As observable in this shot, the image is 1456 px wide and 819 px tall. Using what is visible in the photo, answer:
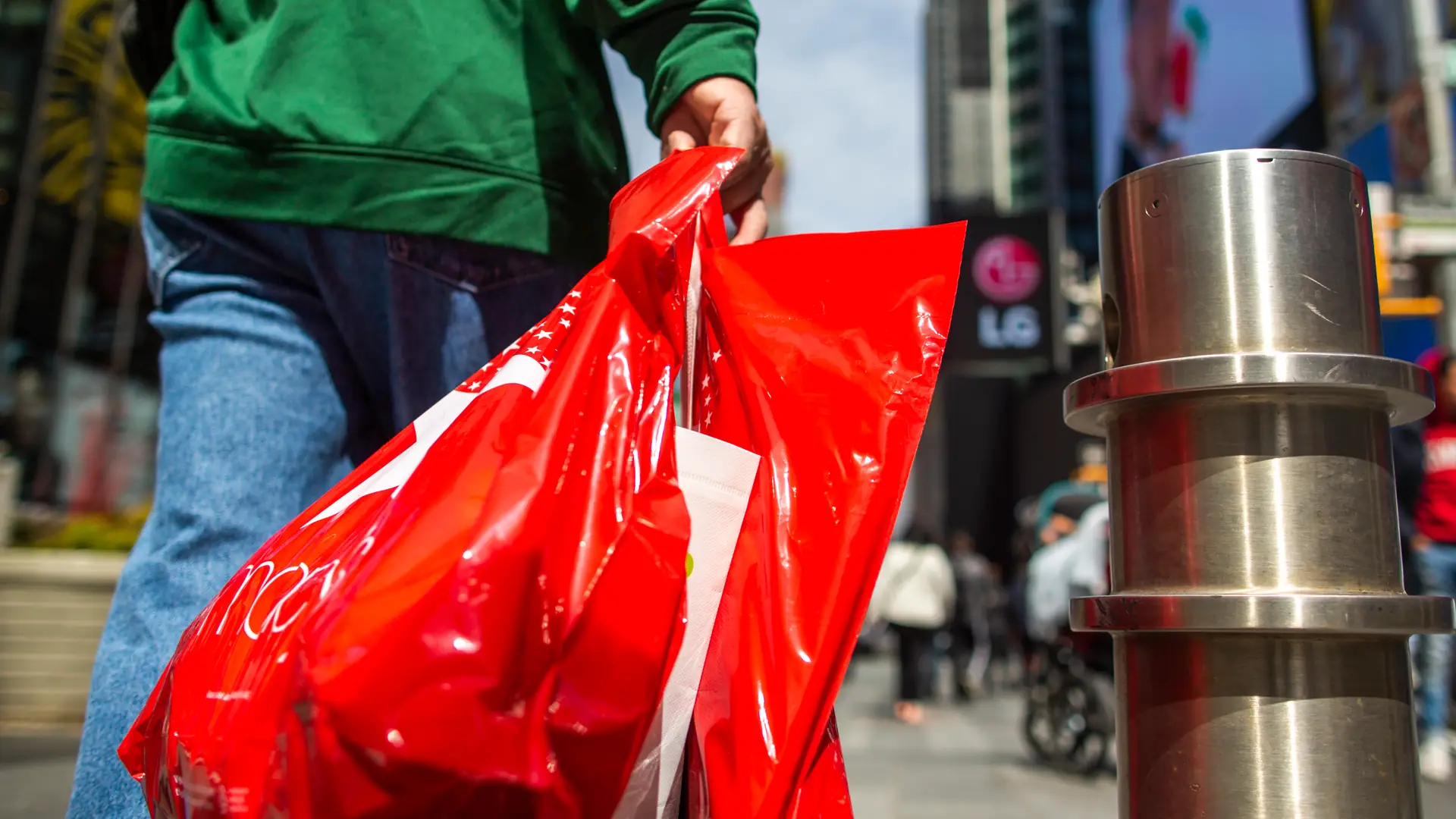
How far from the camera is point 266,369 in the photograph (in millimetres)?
1235

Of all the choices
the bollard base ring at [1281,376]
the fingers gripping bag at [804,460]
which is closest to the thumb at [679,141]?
the fingers gripping bag at [804,460]

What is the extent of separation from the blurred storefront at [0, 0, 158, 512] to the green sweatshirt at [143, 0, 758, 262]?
1021cm

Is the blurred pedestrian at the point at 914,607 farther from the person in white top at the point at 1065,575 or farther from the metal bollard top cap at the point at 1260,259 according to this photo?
the metal bollard top cap at the point at 1260,259

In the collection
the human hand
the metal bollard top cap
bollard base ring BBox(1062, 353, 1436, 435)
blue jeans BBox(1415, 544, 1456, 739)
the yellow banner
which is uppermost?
the yellow banner

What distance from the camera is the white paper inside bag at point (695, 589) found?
886 millimetres

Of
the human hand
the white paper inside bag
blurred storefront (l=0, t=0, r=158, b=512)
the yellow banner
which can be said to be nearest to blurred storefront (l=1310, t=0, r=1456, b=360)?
the human hand

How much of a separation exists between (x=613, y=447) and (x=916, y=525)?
9.49m

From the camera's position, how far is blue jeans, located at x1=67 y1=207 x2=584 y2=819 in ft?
3.85

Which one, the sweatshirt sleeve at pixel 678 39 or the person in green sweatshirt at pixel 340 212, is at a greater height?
the sweatshirt sleeve at pixel 678 39

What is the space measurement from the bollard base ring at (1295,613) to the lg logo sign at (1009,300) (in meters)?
10.5

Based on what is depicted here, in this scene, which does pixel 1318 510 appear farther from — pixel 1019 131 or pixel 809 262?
pixel 1019 131

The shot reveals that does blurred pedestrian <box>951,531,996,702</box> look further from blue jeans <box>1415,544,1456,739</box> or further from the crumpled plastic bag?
the crumpled plastic bag

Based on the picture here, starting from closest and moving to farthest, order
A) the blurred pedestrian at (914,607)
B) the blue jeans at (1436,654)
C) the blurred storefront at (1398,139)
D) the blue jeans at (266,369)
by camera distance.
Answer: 1. the blue jeans at (266,369)
2. the blue jeans at (1436,654)
3. the blurred storefront at (1398,139)
4. the blurred pedestrian at (914,607)

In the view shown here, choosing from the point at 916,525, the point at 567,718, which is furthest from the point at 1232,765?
the point at 916,525
